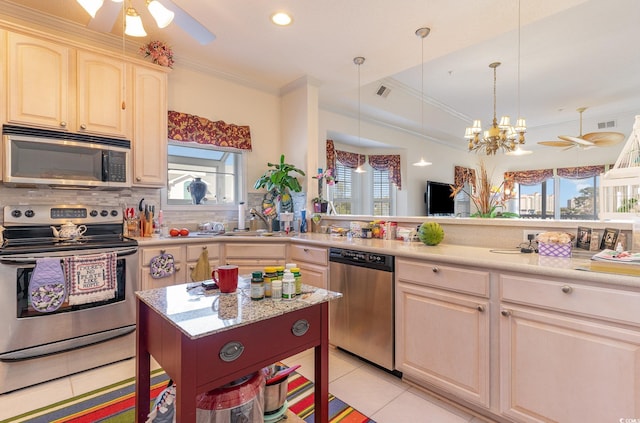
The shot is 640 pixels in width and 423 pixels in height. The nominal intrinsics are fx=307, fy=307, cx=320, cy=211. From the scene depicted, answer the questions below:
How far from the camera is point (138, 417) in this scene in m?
1.37

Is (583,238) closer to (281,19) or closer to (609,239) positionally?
(609,239)

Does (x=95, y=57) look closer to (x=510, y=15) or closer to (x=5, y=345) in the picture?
(x=5, y=345)

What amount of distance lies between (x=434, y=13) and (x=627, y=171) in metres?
1.71

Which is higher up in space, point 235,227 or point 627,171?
point 627,171

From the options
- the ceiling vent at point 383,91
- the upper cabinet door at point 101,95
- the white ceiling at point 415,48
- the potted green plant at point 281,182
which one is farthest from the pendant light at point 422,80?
the upper cabinet door at point 101,95

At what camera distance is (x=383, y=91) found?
181 inches

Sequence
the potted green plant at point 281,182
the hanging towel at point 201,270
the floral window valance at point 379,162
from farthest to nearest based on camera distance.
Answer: the floral window valance at point 379,162 → the potted green plant at point 281,182 → the hanging towel at point 201,270

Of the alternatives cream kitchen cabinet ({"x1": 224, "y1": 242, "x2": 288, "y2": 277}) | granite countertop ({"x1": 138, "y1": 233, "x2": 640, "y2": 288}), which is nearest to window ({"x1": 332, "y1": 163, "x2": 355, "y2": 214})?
cream kitchen cabinet ({"x1": 224, "y1": 242, "x2": 288, "y2": 277})

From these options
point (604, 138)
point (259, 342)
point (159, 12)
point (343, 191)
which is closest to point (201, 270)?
point (259, 342)

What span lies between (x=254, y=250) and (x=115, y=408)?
1.48m

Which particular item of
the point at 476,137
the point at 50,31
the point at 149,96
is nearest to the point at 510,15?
the point at 476,137

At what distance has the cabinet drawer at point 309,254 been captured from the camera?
2.56 metres

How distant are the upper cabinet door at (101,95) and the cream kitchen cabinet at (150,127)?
0.36ft

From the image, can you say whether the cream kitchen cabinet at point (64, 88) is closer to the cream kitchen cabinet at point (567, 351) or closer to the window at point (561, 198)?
the cream kitchen cabinet at point (567, 351)
